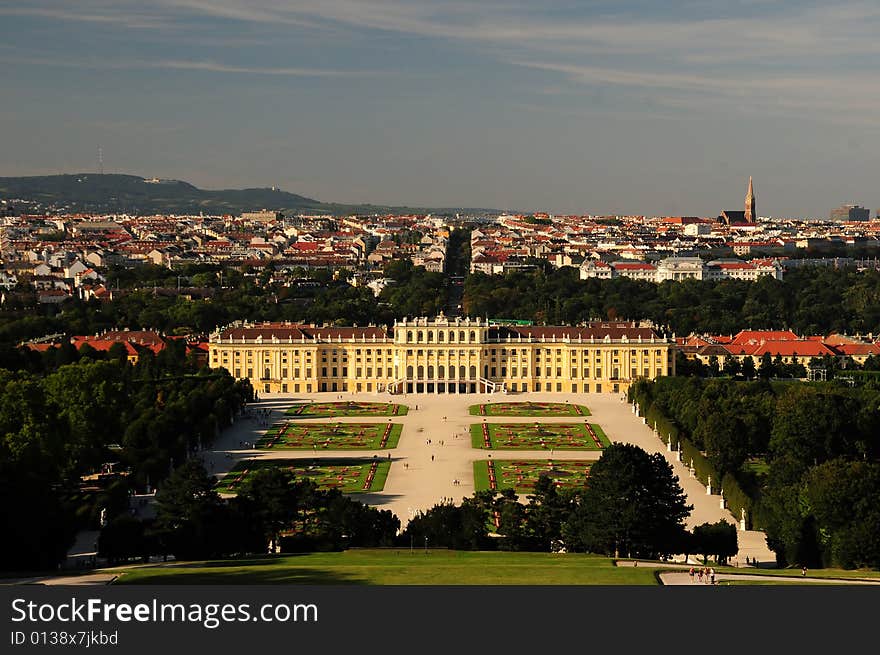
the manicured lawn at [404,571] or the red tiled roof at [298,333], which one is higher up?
the red tiled roof at [298,333]

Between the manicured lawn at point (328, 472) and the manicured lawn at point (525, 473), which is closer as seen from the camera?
the manicured lawn at point (525, 473)

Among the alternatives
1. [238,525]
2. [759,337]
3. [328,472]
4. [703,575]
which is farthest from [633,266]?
[703,575]

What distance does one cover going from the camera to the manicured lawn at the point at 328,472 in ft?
168

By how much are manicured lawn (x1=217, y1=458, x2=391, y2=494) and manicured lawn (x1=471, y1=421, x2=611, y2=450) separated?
7.13m

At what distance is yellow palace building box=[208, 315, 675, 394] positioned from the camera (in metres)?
84.9

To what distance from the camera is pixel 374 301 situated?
118875 mm

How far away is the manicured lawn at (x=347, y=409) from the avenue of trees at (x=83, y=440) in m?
3.33

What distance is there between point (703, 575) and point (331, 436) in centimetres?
3679

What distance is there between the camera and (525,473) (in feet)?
178

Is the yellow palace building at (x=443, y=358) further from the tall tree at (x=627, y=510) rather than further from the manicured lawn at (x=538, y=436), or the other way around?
the tall tree at (x=627, y=510)

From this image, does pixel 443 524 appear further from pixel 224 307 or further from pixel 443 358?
pixel 224 307

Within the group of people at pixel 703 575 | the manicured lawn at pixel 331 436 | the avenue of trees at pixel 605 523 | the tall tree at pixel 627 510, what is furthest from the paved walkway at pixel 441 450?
the group of people at pixel 703 575

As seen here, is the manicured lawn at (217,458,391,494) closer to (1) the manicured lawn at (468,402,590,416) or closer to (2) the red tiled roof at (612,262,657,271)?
(1) the manicured lawn at (468,402,590,416)
